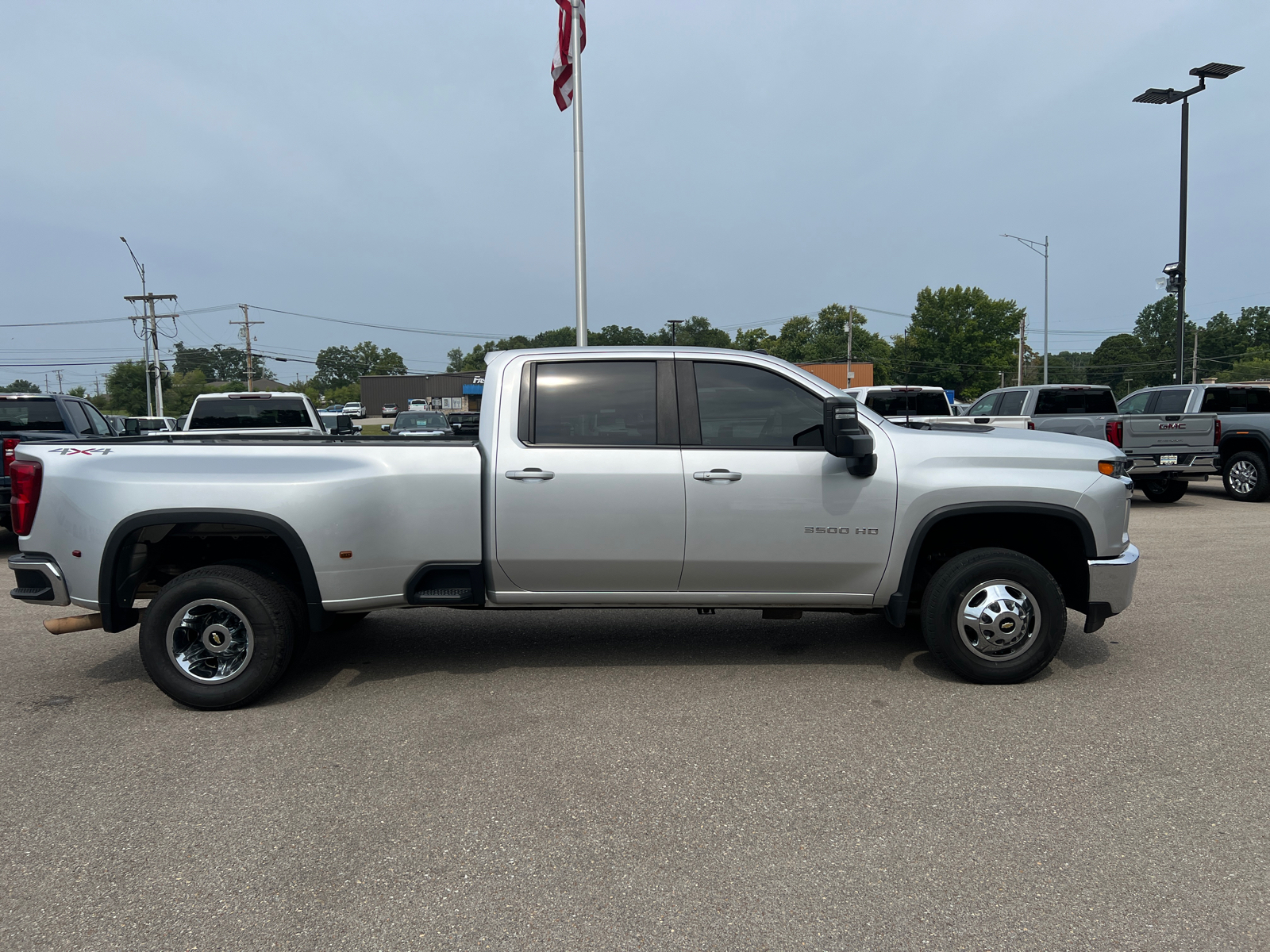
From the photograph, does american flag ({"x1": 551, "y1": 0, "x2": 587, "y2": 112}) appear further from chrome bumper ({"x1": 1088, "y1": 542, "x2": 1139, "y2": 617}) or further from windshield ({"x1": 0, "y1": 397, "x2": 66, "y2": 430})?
chrome bumper ({"x1": 1088, "y1": 542, "x2": 1139, "y2": 617})

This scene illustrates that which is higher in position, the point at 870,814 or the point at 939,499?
the point at 939,499

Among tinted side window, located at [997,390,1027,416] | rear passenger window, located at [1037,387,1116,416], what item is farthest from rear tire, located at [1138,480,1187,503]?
tinted side window, located at [997,390,1027,416]

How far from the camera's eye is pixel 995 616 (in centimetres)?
462

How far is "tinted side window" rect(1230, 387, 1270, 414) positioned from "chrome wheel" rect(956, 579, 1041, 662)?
38.9 feet

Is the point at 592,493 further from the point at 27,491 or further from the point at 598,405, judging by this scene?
the point at 27,491

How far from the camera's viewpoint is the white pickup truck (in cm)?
443

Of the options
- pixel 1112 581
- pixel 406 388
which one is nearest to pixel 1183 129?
A: pixel 1112 581

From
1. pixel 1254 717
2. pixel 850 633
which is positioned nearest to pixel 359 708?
pixel 850 633

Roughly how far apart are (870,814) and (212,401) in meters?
9.96

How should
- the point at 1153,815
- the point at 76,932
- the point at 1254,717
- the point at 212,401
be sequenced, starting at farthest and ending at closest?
the point at 212,401 → the point at 1254,717 → the point at 1153,815 → the point at 76,932

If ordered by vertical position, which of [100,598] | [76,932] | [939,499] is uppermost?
[939,499]

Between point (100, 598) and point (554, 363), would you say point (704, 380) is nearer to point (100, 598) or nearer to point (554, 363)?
point (554, 363)

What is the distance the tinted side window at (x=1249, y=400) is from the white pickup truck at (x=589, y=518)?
37.5 feet

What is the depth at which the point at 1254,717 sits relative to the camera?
425 centimetres
